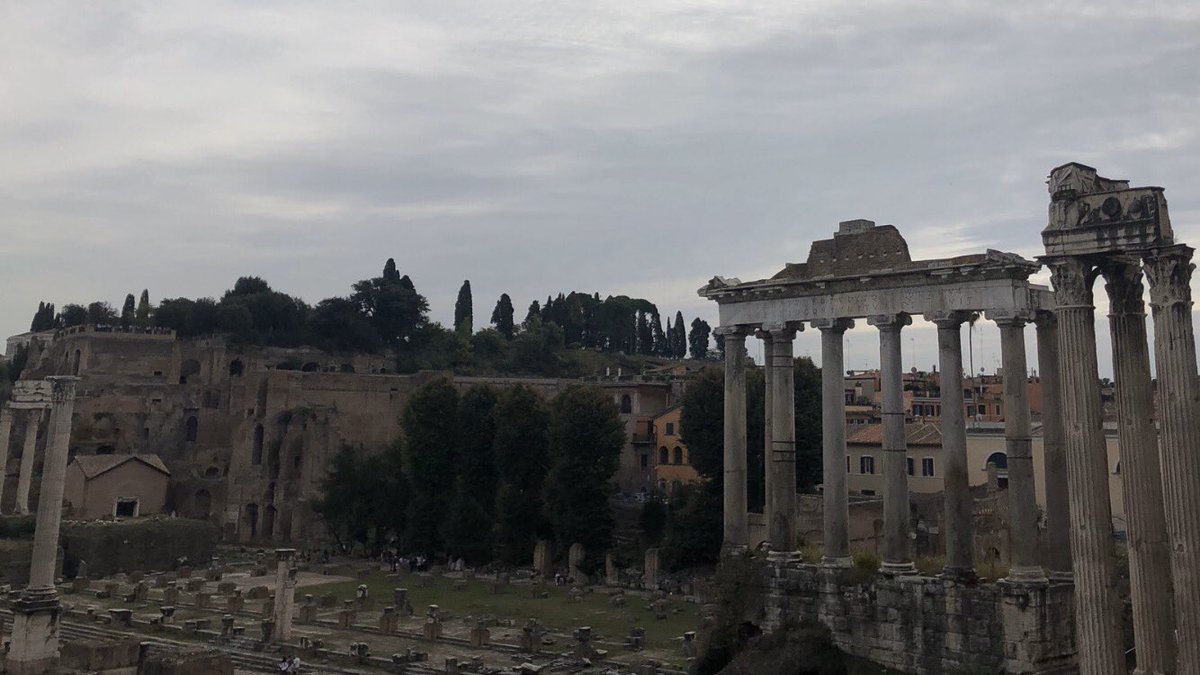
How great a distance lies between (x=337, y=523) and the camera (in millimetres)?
40625

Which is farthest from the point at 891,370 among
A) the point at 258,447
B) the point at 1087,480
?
the point at 258,447

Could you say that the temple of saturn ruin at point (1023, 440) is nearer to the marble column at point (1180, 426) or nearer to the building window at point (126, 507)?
the marble column at point (1180, 426)

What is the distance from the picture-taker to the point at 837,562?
15.0m

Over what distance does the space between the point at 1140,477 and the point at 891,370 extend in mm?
6665

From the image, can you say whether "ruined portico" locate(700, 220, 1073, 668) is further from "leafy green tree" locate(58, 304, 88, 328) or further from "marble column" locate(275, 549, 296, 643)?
"leafy green tree" locate(58, 304, 88, 328)

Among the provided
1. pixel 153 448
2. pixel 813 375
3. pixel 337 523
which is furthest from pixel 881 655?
pixel 153 448

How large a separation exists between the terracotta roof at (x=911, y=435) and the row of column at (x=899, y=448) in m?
17.1

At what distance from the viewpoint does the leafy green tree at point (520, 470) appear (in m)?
35.1

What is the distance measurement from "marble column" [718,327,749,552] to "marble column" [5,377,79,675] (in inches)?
509

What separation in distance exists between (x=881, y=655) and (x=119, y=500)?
4080 cm

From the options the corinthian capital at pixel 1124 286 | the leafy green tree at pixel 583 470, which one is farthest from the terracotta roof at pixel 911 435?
the corinthian capital at pixel 1124 286

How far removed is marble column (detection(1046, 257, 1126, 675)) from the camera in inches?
321

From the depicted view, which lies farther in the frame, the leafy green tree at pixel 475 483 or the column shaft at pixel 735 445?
the leafy green tree at pixel 475 483

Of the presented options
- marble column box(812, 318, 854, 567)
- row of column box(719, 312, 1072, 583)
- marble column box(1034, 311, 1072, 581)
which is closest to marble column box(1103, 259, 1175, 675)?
marble column box(1034, 311, 1072, 581)
